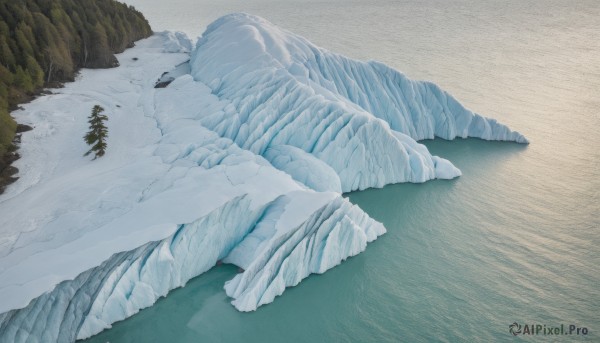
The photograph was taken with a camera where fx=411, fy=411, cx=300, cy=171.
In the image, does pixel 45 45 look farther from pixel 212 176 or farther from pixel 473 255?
pixel 473 255

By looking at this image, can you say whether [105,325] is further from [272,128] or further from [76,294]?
[272,128]

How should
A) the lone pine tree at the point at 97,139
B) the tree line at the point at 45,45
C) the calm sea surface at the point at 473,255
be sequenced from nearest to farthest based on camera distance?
the calm sea surface at the point at 473,255
the lone pine tree at the point at 97,139
the tree line at the point at 45,45

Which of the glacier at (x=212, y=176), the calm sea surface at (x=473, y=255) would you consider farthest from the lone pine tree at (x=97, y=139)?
the calm sea surface at (x=473, y=255)

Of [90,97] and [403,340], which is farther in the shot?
[90,97]

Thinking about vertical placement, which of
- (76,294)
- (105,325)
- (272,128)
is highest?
(272,128)

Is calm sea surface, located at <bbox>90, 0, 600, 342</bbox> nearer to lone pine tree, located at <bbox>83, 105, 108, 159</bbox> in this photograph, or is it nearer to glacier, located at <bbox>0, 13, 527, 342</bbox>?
glacier, located at <bbox>0, 13, 527, 342</bbox>

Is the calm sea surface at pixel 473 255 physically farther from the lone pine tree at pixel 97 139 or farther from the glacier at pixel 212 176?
the lone pine tree at pixel 97 139

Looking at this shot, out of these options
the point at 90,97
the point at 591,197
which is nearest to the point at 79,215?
the point at 90,97
